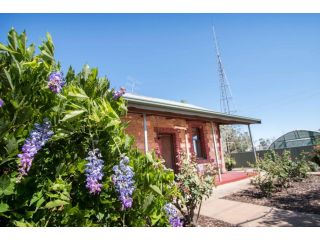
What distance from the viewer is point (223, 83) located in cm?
2469

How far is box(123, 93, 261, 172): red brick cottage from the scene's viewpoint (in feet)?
25.7

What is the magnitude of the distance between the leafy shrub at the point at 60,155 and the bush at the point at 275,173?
7666 millimetres

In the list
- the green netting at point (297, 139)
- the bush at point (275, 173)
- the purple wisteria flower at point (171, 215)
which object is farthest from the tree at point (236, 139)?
the purple wisteria flower at point (171, 215)

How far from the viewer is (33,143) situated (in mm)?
1184

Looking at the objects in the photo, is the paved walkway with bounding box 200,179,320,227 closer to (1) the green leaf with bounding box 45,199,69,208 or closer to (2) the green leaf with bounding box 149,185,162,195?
(2) the green leaf with bounding box 149,185,162,195

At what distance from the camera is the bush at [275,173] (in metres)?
8.23

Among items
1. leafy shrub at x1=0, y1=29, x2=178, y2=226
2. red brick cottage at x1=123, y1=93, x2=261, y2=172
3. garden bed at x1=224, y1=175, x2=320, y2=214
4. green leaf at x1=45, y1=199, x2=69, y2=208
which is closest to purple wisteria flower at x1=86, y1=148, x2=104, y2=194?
leafy shrub at x1=0, y1=29, x2=178, y2=226

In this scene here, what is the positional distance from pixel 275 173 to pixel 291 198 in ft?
3.59

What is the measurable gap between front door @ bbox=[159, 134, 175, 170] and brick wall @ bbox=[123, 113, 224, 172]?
0.97 ft

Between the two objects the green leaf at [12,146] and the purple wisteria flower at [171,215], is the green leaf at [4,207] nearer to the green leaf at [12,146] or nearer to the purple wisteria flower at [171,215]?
the green leaf at [12,146]

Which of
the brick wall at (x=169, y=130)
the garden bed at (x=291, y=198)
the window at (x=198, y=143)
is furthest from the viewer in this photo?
the window at (x=198, y=143)

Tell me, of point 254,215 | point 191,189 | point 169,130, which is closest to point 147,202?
point 191,189

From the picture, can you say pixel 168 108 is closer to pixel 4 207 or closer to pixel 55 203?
pixel 55 203
